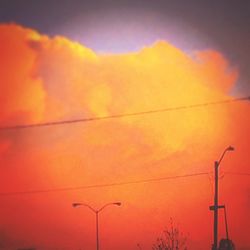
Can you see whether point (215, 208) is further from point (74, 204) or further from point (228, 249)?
point (74, 204)

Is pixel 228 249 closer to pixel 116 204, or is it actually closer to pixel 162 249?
pixel 116 204

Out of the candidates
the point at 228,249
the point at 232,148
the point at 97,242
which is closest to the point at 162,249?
the point at 97,242

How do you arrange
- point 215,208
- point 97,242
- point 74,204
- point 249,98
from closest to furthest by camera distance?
point 249,98 < point 215,208 < point 74,204 < point 97,242

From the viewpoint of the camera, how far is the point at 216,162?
23188mm

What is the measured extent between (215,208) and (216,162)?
165cm

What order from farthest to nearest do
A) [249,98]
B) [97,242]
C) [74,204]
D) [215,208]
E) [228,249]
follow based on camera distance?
[97,242] < [74,204] < [228,249] < [215,208] < [249,98]

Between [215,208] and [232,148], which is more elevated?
[232,148]

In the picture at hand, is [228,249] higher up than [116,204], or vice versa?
[116,204]

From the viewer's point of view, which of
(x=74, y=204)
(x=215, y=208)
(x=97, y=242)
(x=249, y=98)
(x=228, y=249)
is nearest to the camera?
(x=249, y=98)

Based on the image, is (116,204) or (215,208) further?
(116,204)

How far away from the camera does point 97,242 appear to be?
35688 mm

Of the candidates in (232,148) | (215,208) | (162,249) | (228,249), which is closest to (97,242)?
(162,249)

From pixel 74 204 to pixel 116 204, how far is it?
6.94 feet

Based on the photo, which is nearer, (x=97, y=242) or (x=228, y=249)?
(x=228, y=249)
